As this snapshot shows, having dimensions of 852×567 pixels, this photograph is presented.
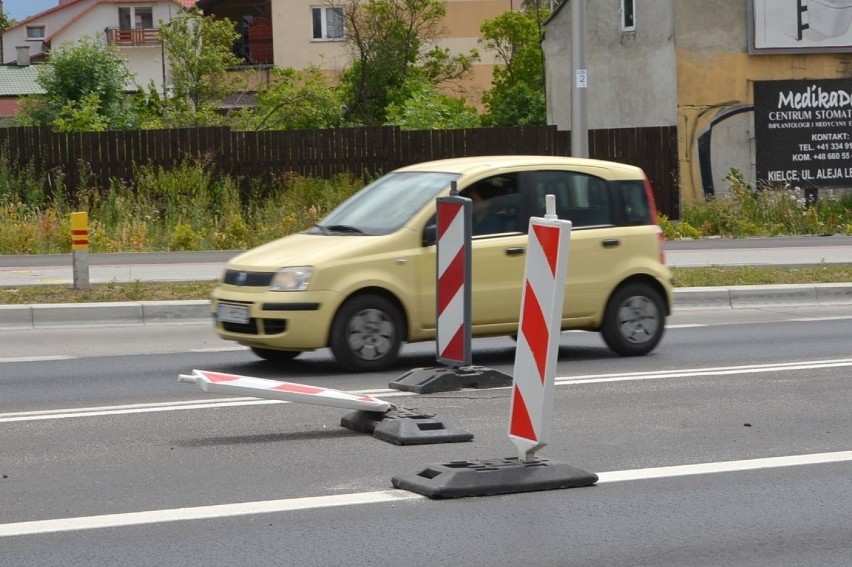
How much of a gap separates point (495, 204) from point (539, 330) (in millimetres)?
4854

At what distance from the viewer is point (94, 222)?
72.0 ft

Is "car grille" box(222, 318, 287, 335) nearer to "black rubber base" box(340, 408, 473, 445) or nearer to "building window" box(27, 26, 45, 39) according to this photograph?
"black rubber base" box(340, 408, 473, 445)

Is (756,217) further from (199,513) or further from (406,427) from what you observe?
(199,513)

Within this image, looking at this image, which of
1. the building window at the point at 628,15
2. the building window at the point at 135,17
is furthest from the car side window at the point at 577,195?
the building window at the point at 135,17

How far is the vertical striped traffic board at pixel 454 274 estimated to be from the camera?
925cm

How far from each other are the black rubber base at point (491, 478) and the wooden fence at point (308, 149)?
1821 cm

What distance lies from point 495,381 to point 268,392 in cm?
215

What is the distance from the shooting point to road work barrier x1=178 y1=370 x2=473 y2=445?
26.2 ft

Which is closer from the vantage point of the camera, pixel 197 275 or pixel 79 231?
pixel 79 231

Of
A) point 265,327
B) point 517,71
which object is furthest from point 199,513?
point 517,71

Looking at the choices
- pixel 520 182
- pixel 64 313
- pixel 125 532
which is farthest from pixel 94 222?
pixel 125 532

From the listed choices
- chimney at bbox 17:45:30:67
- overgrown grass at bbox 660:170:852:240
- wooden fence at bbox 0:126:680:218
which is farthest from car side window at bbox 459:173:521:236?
chimney at bbox 17:45:30:67

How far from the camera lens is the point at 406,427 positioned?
802 cm

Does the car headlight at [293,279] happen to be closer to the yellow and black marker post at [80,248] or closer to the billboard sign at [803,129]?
the yellow and black marker post at [80,248]
